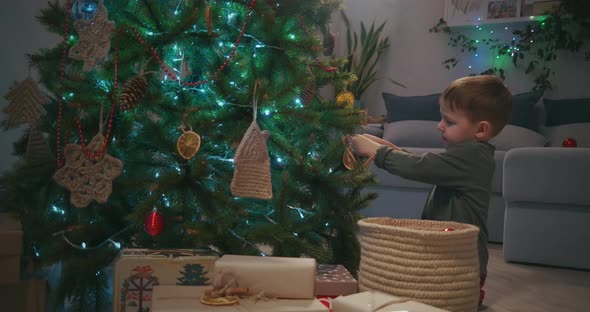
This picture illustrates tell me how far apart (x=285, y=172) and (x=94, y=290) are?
0.50 m

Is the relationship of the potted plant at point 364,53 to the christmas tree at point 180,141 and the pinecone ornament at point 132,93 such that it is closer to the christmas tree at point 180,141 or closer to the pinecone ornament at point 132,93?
the christmas tree at point 180,141

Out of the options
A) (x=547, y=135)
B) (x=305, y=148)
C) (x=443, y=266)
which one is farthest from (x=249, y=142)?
(x=547, y=135)

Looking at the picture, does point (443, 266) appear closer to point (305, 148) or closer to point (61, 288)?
point (305, 148)

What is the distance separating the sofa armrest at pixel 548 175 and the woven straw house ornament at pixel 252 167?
4.77 ft

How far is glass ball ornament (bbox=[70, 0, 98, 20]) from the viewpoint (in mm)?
1356

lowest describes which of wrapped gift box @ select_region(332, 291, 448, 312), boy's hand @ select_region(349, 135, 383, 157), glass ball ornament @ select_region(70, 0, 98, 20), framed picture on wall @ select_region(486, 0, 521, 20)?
wrapped gift box @ select_region(332, 291, 448, 312)

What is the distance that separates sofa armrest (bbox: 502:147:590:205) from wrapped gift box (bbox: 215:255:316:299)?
156 centimetres

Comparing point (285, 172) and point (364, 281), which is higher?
point (285, 172)

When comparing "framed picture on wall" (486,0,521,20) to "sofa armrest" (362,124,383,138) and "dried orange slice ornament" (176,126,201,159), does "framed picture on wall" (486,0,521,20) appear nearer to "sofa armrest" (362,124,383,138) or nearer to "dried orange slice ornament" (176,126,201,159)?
"sofa armrest" (362,124,383,138)

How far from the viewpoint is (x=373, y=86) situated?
13.6 feet

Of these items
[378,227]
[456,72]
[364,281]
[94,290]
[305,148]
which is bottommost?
[94,290]

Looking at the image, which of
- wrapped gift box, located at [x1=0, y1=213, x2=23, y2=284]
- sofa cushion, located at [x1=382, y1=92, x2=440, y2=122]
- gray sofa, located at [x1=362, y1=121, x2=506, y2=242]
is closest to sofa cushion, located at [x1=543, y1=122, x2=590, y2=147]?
gray sofa, located at [x1=362, y1=121, x2=506, y2=242]

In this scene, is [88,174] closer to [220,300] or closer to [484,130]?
[220,300]

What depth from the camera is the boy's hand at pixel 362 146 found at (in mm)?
1412
